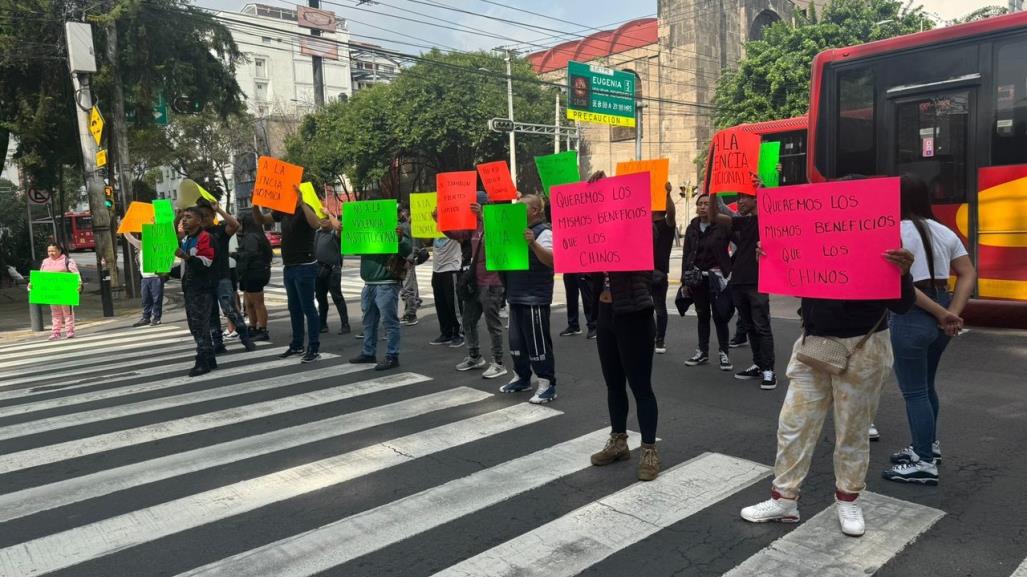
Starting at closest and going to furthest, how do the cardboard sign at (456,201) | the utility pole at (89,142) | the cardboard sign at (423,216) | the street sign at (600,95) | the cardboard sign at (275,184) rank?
the cardboard sign at (456,201), the cardboard sign at (275,184), the cardboard sign at (423,216), the utility pole at (89,142), the street sign at (600,95)

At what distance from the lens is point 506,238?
639 centimetres

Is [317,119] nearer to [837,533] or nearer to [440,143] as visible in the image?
[440,143]

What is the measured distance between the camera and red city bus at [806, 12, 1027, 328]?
8930 mm


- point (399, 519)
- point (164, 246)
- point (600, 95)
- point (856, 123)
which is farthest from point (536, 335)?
point (600, 95)

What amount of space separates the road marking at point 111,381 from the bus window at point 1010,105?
29.9 feet

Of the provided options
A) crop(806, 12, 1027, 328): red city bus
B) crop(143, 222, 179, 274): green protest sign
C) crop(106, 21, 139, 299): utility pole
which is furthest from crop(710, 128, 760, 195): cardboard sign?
crop(106, 21, 139, 299): utility pole

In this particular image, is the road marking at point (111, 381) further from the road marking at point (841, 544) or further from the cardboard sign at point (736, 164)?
the road marking at point (841, 544)

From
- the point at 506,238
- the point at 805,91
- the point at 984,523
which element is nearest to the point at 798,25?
the point at 805,91

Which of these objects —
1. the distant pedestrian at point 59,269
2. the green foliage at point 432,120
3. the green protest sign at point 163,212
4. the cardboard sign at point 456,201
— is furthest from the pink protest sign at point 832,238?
the green foliage at point 432,120

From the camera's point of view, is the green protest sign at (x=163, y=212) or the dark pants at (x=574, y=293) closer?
the green protest sign at (x=163, y=212)

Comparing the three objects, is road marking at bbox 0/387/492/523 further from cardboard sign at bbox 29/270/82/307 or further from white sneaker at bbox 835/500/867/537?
cardboard sign at bbox 29/270/82/307

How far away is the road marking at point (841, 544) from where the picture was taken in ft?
10.7

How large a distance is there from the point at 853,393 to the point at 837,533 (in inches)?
27.7

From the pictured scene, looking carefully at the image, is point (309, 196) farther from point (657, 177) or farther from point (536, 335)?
point (657, 177)
